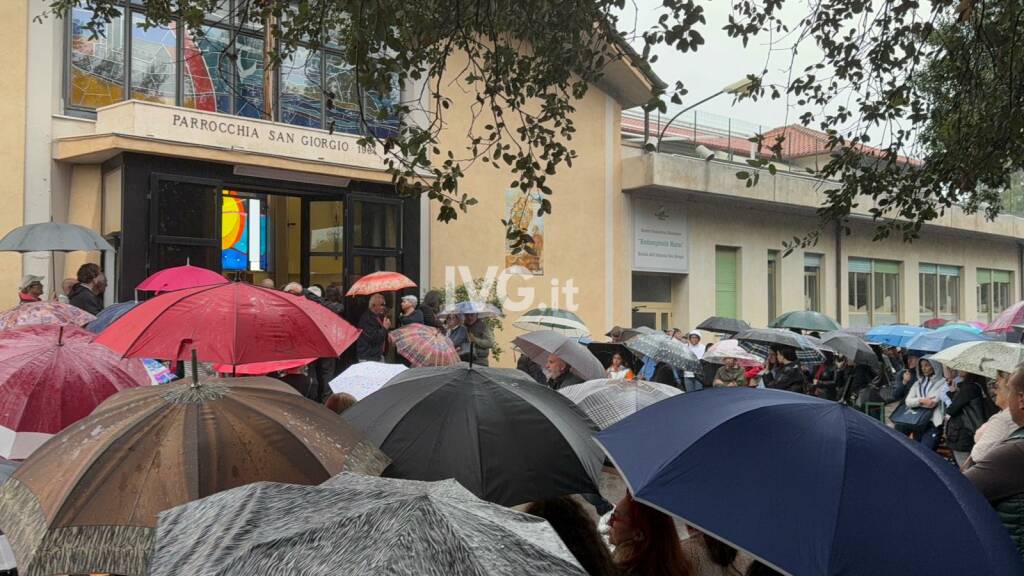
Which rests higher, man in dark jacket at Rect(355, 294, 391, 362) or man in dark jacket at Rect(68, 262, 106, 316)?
man in dark jacket at Rect(68, 262, 106, 316)

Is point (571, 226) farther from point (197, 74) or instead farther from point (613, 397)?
point (613, 397)

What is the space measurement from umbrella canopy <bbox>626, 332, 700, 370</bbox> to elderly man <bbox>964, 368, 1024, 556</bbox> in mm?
6904

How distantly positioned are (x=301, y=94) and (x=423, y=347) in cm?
995

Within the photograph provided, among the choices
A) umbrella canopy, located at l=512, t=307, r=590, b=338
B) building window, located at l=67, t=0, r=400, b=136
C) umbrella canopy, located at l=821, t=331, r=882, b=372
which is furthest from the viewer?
umbrella canopy, located at l=821, t=331, r=882, b=372

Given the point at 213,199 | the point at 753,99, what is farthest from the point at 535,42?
the point at 213,199

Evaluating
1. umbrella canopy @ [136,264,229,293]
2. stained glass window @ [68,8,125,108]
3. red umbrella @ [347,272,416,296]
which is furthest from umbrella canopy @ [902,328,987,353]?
stained glass window @ [68,8,125,108]

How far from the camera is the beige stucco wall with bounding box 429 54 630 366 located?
20406 mm

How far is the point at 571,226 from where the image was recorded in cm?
2312

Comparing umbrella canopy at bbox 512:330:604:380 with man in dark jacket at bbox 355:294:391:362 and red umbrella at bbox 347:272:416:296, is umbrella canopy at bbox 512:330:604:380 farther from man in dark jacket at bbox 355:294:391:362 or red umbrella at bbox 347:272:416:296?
red umbrella at bbox 347:272:416:296

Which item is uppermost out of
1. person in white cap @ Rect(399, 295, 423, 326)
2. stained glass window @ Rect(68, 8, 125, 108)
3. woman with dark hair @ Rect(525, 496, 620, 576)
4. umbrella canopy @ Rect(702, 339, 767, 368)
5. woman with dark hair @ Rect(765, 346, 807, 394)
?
stained glass window @ Rect(68, 8, 125, 108)

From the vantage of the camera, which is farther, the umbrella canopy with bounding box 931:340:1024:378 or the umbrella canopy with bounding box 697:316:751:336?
the umbrella canopy with bounding box 697:316:751:336

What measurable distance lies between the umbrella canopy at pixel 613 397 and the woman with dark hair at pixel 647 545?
8.50ft

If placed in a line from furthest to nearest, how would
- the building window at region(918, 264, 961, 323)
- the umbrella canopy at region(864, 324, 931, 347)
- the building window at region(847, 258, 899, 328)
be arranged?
the building window at region(918, 264, 961, 323) → the building window at region(847, 258, 899, 328) → the umbrella canopy at region(864, 324, 931, 347)

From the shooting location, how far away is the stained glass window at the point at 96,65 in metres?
14.8
